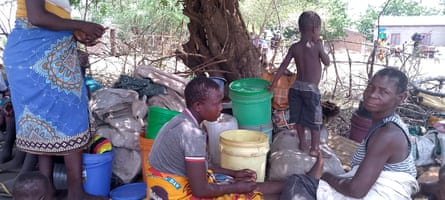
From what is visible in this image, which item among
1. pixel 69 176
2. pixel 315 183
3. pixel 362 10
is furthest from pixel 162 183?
pixel 362 10

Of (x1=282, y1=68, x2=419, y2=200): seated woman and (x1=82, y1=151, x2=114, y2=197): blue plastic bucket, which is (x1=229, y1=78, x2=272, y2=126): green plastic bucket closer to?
(x1=82, y1=151, x2=114, y2=197): blue plastic bucket

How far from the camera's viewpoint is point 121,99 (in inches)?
132

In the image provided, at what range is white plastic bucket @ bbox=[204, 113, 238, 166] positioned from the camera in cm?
346

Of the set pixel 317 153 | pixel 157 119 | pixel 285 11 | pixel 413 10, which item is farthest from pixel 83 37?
pixel 413 10

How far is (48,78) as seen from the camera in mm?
2326

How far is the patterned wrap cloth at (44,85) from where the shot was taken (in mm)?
2295

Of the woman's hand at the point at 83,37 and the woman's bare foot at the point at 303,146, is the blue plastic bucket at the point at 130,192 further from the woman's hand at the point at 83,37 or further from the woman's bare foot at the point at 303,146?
the woman's bare foot at the point at 303,146

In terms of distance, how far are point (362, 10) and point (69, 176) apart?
33768mm

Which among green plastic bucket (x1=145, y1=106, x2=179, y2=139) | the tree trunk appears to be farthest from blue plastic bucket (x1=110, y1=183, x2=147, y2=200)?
the tree trunk

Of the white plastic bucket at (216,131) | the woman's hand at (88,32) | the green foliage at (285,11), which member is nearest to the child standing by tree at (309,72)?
the white plastic bucket at (216,131)

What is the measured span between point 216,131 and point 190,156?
144 cm

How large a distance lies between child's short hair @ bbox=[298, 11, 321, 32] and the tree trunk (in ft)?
4.83

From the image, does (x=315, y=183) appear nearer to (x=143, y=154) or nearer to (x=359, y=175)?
(x=359, y=175)

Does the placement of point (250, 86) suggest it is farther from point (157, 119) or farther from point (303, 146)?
point (157, 119)
